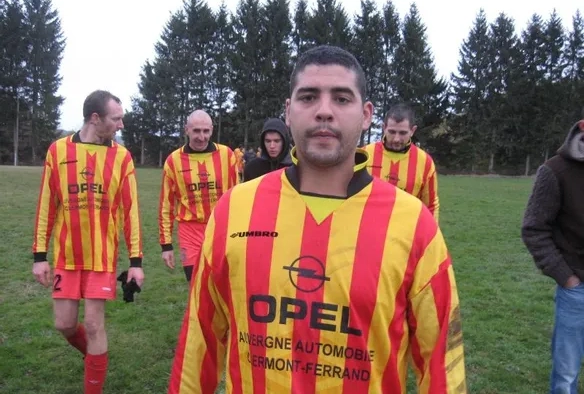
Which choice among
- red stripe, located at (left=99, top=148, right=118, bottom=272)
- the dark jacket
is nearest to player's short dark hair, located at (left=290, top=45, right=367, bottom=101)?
the dark jacket

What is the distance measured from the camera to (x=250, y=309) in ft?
5.65

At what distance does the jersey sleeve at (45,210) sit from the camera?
13.3 ft

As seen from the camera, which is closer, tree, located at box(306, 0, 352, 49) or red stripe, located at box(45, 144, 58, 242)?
red stripe, located at box(45, 144, 58, 242)

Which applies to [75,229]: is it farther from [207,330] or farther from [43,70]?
[43,70]

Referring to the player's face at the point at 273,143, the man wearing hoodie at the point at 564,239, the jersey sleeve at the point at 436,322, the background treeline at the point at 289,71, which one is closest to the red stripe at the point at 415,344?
the jersey sleeve at the point at 436,322

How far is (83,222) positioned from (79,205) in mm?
139

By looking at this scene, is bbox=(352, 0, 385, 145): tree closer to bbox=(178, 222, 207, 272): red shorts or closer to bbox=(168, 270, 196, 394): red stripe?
bbox=(178, 222, 207, 272): red shorts

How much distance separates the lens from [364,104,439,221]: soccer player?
5.28 m

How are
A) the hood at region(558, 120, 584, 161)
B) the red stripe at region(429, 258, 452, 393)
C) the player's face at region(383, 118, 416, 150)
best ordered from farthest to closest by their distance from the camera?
the player's face at region(383, 118, 416, 150) → the hood at region(558, 120, 584, 161) → the red stripe at region(429, 258, 452, 393)

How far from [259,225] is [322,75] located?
1.87ft

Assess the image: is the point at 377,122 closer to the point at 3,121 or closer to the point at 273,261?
the point at 3,121

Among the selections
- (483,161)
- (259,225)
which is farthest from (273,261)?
(483,161)

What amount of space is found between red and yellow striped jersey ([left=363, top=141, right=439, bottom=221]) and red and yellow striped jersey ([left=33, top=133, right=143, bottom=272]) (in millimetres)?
2620

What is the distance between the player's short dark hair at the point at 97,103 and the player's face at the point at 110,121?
0.03m
